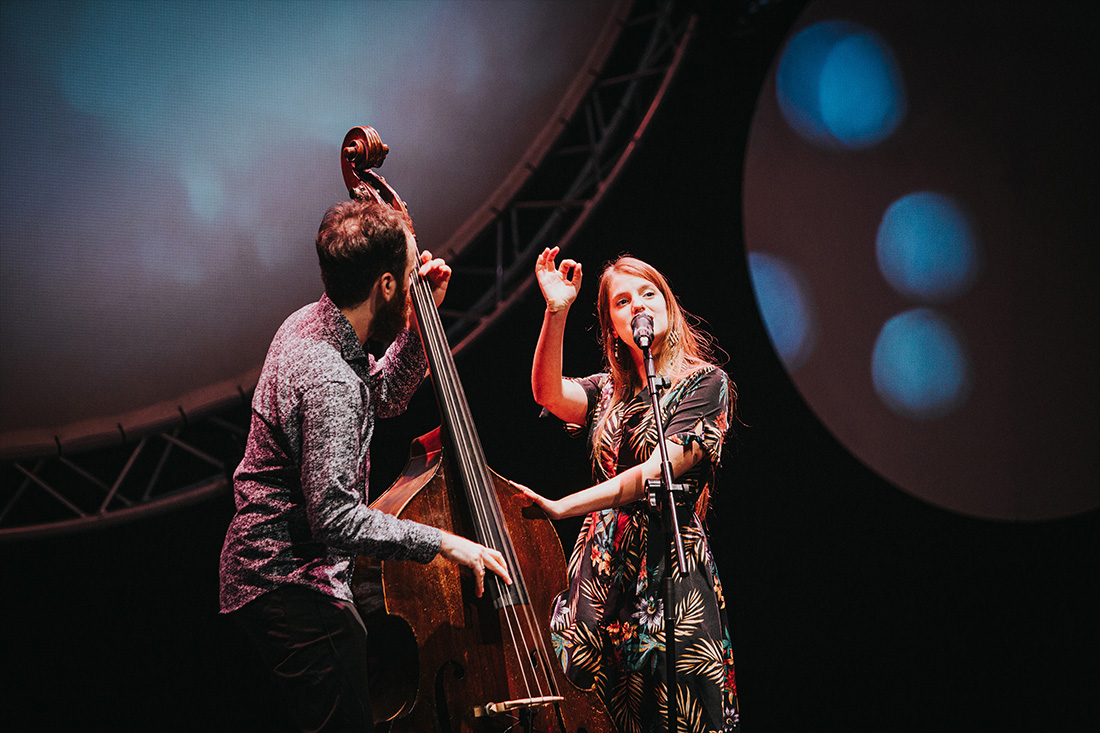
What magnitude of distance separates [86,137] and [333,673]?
2494mm

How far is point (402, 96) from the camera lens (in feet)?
10.2

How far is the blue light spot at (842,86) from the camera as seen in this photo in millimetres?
3199

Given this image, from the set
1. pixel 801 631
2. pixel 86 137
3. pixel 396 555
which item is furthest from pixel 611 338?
pixel 86 137

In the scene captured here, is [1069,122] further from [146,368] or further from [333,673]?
[146,368]

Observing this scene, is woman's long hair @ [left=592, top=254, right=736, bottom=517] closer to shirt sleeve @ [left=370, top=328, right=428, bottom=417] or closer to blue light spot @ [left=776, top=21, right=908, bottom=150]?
shirt sleeve @ [left=370, top=328, right=428, bottom=417]

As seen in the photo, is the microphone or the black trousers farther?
the microphone

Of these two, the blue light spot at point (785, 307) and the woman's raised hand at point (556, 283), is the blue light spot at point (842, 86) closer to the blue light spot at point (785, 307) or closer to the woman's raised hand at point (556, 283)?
the blue light spot at point (785, 307)

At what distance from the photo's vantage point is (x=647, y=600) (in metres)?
1.84

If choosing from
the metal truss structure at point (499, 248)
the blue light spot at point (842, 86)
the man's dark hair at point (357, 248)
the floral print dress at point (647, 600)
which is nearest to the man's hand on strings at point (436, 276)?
the man's dark hair at point (357, 248)

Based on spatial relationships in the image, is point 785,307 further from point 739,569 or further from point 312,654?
point 312,654

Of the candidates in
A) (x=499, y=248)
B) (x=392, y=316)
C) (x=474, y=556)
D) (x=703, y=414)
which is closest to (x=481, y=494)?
(x=474, y=556)

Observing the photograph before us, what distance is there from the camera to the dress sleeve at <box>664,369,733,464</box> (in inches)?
75.2

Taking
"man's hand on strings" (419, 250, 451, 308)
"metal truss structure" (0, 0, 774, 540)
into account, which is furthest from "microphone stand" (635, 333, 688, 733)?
"metal truss structure" (0, 0, 774, 540)

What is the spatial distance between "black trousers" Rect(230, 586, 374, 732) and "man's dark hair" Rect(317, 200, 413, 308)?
0.60 metres
